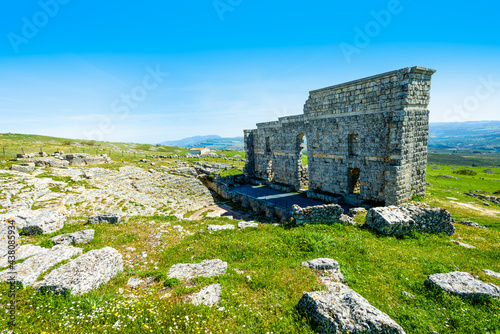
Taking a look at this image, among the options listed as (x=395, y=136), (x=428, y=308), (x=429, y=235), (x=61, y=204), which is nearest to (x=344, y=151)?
(x=395, y=136)

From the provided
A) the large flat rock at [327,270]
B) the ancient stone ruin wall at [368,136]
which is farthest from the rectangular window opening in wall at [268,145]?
the large flat rock at [327,270]

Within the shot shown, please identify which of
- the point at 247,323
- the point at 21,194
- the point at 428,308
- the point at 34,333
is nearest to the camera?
the point at 34,333

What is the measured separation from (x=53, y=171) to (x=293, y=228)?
24.2m

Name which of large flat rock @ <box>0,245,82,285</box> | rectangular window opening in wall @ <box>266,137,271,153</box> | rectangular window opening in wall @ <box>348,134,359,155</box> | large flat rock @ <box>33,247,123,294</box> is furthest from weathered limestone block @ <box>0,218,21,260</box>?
rectangular window opening in wall @ <box>266,137,271,153</box>

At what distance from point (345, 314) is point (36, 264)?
882 cm

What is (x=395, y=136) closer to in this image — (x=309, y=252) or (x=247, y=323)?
(x=309, y=252)

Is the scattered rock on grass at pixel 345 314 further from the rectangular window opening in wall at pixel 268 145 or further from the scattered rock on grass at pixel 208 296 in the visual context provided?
the rectangular window opening in wall at pixel 268 145

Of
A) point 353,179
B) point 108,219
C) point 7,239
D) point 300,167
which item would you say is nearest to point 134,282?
point 7,239

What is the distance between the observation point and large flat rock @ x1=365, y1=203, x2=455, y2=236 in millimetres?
11242

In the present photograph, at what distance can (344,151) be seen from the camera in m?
19.9

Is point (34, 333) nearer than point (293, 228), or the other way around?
point (34, 333)

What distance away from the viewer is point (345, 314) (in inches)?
190

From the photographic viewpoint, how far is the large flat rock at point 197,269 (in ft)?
23.0

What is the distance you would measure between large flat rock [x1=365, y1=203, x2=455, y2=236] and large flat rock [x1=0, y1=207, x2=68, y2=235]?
15.6 metres
